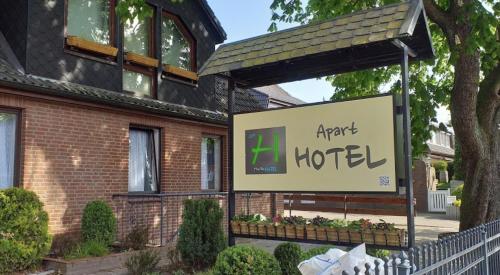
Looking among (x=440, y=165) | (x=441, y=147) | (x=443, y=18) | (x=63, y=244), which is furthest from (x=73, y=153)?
(x=441, y=147)

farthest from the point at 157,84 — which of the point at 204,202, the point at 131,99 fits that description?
the point at 204,202

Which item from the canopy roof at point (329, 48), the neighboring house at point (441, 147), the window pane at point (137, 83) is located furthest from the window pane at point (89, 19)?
the neighboring house at point (441, 147)

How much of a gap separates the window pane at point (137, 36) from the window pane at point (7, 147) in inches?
149

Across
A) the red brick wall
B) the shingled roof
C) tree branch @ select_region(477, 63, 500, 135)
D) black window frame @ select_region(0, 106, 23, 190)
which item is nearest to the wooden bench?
the shingled roof

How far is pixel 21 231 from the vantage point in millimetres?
7828

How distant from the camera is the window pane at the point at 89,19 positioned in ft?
35.5

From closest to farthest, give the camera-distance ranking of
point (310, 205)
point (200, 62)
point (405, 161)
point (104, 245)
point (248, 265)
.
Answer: point (405, 161), point (248, 265), point (104, 245), point (200, 62), point (310, 205)

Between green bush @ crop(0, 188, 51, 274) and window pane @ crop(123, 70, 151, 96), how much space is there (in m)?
4.51

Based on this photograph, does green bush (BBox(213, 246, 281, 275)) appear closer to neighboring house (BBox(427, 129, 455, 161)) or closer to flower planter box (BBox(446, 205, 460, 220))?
flower planter box (BBox(446, 205, 460, 220))

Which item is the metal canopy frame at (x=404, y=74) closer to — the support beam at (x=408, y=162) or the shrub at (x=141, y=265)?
the support beam at (x=408, y=162)

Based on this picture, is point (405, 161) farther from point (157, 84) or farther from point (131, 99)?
point (157, 84)

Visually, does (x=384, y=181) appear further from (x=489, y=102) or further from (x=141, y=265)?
(x=489, y=102)

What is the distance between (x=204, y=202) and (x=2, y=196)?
10.4 ft

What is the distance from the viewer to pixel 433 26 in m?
11.2
